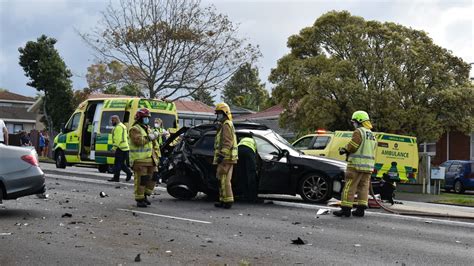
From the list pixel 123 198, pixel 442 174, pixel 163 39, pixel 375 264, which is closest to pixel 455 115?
pixel 442 174

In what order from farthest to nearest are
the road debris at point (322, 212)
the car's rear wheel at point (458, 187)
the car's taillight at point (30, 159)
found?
the car's rear wheel at point (458, 187) → the road debris at point (322, 212) → the car's taillight at point (30, 159)

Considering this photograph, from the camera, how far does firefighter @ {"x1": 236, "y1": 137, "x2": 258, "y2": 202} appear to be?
11797mm

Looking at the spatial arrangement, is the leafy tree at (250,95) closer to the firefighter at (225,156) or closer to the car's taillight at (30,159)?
the firefighter at (225,156)

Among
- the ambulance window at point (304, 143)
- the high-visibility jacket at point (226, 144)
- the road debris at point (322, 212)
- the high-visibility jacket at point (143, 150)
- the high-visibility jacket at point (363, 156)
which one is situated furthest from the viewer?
the ambulance window at point (304, 143)

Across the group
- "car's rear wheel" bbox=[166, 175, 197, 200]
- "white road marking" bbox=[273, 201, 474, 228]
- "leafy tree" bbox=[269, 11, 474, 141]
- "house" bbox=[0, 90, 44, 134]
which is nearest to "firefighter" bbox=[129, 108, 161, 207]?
"car's rear wheel" bbox=[166, 175, 197, 200]

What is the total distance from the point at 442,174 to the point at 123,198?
1158cm

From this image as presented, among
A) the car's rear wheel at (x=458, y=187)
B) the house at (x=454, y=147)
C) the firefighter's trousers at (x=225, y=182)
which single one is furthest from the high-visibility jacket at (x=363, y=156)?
the house at (x=454, y=147)

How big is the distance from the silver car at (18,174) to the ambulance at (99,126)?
8630 mm

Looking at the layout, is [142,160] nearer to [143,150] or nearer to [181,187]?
[143,150]

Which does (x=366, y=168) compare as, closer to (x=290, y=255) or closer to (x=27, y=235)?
(x=290, y=255)

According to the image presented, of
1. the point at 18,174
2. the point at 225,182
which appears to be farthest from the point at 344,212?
the point at 18,174

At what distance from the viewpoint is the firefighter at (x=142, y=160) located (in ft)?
37.0

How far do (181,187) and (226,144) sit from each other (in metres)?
1.68

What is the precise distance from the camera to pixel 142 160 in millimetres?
11336
